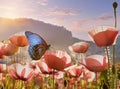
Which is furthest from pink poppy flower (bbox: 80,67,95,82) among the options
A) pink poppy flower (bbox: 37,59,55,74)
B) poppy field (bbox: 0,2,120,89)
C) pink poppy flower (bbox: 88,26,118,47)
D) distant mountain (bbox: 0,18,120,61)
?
distant mountain (bbox: 0,18,120,61)

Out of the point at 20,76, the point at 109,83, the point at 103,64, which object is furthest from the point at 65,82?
the point at 109,83

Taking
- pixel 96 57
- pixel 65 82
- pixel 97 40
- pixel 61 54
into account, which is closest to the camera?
pixel 97 40

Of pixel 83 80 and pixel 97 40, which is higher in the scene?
pixel 97 40

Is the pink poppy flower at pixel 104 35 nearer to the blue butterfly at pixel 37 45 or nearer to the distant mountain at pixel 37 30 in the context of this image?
the blue butterfly at pixel 37 45

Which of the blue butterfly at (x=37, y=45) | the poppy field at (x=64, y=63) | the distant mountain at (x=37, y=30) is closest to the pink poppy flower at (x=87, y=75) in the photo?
the poppy field at (x=64, y=63)

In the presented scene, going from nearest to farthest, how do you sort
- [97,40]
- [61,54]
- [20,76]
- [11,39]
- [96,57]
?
1. [97,40]
2. [96,57]
3. [61,54]
4. [20,76]
5. [11,39]

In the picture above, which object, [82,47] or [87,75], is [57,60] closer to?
[82,47]

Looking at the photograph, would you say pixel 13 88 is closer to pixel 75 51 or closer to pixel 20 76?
pixel 20 76

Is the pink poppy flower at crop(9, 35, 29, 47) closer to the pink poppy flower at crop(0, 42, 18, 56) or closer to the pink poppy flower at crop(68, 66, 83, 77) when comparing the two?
the pink poppy flower at crop(0, 42, 18, 56)
